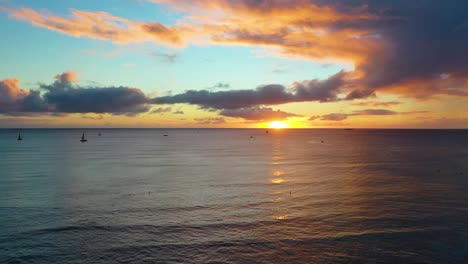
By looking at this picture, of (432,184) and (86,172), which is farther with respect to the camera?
(86,172)

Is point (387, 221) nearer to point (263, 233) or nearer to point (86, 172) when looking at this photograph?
point (263, 233)

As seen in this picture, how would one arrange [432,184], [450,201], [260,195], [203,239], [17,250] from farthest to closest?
[432,184] → [260,195] → [450,201] → [203,239] → [17,250]

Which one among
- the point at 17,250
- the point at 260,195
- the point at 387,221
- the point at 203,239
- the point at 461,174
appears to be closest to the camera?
the point at 17,250

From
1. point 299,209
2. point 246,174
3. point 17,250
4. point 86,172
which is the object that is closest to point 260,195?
point 299,209

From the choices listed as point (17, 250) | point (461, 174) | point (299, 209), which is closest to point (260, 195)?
point (299, 209)

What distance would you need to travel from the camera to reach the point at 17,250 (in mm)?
31812

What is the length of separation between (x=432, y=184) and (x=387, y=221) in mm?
34151

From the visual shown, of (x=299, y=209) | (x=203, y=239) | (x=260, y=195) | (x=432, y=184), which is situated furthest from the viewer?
(x=432, y=184)

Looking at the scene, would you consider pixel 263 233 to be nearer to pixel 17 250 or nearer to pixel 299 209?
pixel 299 209

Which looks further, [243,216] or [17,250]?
[243,216]

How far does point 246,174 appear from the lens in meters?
82.4

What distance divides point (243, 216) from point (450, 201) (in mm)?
33969

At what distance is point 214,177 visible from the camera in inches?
3017

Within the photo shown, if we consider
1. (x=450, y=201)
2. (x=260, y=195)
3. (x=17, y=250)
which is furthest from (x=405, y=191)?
(x=17, y=250)
